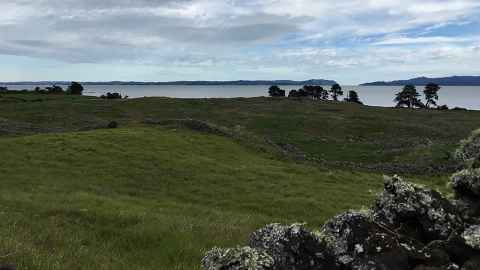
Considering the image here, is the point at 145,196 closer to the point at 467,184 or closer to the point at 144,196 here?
the point at 144,196

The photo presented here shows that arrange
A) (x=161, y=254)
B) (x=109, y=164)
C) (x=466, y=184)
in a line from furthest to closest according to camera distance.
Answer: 1. (x=109, y=164)
2. (x=161, y=254)
3. (x=466, y=184)

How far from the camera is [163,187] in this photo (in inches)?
1253

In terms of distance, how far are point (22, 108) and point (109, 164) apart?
234 feet

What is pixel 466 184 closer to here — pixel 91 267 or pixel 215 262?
pixel 215 262

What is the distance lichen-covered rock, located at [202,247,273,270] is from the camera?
253 inches

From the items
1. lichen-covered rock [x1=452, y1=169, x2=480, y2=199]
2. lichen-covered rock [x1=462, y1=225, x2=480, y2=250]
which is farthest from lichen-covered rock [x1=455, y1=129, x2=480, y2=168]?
lichen-covered rock [x1=462, y1=225, x2=480, y2=250]

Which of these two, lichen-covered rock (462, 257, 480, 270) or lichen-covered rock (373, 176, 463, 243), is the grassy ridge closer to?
lichen-covered rock (373, 176, 463, 243)

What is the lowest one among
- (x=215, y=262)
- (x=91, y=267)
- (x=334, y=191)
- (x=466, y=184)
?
(x=334, y=191)

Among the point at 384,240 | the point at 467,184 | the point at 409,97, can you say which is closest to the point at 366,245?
the point at 384,240

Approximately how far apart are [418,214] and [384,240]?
120 cm

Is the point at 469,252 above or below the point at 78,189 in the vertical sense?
above

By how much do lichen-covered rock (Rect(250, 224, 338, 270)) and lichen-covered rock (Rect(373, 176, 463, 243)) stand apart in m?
1.36

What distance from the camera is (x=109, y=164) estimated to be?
3709 centimetres

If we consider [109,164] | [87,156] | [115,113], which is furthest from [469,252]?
[115,113]
